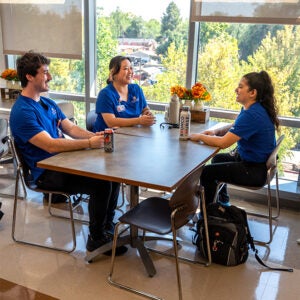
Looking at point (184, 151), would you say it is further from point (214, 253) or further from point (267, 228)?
point (267, 228)

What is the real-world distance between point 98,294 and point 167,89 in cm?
219

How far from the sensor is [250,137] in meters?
2.58

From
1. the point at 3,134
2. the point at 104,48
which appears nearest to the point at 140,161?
the point at 3,134

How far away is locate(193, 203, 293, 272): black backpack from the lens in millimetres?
2377

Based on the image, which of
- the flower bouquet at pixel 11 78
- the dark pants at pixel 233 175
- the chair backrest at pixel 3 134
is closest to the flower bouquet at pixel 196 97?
the dark pants at pixel 233 175

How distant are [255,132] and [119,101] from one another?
1.15m

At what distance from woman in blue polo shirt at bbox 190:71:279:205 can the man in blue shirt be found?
77cm

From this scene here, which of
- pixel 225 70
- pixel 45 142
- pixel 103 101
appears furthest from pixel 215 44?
pixel 45 142

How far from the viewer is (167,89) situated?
3723 mm

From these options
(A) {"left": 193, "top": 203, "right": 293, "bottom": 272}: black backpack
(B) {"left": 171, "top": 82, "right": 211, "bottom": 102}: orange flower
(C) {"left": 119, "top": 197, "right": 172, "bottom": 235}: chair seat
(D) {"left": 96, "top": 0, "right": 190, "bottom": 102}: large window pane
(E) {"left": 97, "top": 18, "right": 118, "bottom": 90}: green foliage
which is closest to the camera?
(C) {"left": 119, "top": 197, "right": 172, "bottom": 235}: chair seat

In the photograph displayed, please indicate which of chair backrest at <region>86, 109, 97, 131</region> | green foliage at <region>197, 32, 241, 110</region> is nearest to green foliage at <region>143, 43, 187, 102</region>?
green foliage at <region>197, 32, 241, 110</region>

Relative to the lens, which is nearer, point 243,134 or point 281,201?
point 243,134

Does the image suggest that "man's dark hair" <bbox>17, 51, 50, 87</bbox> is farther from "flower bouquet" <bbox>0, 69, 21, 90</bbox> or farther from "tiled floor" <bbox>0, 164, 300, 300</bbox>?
"flower bouquet" <bbox>0, 69, 21, 90</bbox>

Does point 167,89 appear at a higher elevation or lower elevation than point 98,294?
higher
